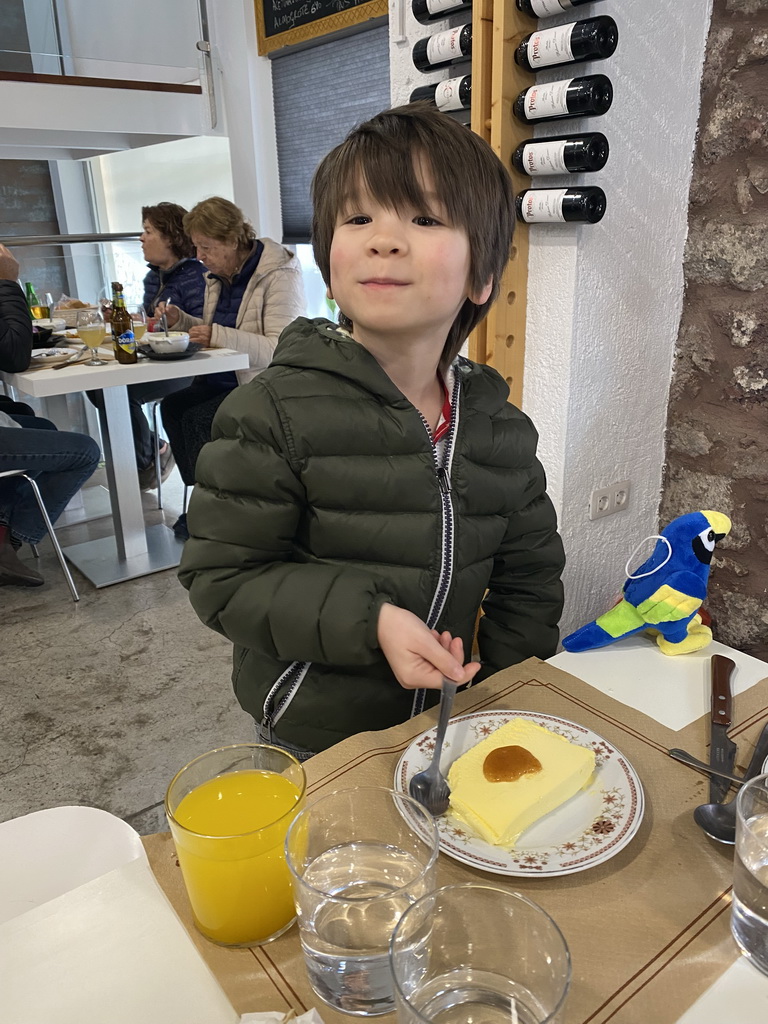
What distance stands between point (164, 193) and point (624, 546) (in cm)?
402

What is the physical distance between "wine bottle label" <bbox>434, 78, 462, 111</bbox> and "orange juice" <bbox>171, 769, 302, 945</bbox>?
54.5 inches

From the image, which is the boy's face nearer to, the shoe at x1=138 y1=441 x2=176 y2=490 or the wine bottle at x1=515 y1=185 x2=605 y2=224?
the wine bottle at x1=515 y1=185 x2=605 y2=224

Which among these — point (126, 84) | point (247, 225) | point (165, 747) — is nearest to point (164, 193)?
point (126, 84)

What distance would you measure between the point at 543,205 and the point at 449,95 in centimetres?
31

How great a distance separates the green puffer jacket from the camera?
0.90 m

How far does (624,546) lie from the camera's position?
6.19 ft

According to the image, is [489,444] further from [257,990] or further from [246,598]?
[257,990]

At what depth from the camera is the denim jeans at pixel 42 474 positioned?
9.05ft

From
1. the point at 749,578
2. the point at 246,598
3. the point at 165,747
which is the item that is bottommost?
the point at 165,747

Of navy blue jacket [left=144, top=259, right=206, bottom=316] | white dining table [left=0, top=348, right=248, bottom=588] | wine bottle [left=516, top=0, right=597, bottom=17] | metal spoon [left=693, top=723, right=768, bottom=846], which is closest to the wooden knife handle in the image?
metal spoon [left=693, top=723, right=768, bottom=846]

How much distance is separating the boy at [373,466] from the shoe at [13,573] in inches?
87.0

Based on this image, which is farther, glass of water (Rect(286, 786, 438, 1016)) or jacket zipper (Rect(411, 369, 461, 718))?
jacket zipper (Rect(411, 369, 461, 718))

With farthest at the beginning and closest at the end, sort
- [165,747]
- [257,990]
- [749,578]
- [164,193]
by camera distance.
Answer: [164,193]
[165,747]
[749,578]
[257,990]

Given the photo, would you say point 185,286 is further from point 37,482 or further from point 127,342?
point 37,482
